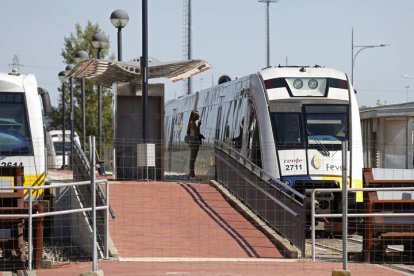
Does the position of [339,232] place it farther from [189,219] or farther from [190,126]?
[190,126]

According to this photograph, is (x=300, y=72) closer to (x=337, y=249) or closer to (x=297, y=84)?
(x=297, y=84)

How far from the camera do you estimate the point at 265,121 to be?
25.9 metres

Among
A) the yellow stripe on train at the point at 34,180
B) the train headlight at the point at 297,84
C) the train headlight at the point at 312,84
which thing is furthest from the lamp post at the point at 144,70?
the train headlight at the point at 312,84

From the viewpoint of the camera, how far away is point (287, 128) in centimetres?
2592

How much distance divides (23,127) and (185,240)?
540 cm

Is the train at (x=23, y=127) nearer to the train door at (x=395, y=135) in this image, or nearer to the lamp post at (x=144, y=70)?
the lamp post at (x=144, y=70)

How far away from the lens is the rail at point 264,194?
20.2m

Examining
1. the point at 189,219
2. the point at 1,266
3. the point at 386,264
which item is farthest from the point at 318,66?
the point at 1,266

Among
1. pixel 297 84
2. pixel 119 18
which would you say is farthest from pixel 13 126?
pixel 119 18

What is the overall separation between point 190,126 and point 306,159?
532 cm

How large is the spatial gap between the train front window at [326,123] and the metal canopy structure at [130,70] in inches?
151

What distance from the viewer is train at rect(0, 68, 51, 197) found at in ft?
75.5

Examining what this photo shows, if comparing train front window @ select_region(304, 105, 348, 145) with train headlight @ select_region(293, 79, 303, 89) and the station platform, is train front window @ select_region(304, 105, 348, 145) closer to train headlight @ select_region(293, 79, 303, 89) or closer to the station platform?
train headlight @ select_region(293, 79, 303, 89)

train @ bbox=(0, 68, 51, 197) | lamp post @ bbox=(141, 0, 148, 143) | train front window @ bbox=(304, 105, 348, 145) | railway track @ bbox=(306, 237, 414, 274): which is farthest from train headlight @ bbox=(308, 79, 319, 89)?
train @ bbox=(0, 68, 51, 197)
